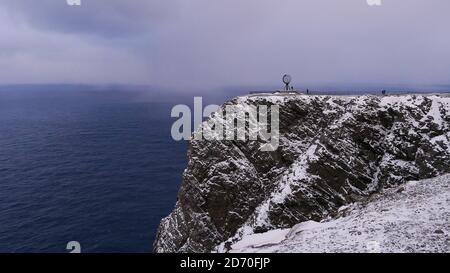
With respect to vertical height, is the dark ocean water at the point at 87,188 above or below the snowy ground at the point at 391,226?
below

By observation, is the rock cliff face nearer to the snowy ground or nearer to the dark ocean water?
the snowy ground

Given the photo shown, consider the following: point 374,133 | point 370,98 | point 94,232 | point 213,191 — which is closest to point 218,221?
point 213,191

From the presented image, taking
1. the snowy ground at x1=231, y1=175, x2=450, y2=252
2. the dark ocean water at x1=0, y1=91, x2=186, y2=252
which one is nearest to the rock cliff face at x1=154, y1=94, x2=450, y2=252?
the snowy ground at x1=231, y1=175, x2=450, y2=252

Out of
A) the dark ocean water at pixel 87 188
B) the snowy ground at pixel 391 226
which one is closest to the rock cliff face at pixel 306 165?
the snowy ground at pixel 391 226

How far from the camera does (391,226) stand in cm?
2355

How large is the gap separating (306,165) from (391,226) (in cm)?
1761

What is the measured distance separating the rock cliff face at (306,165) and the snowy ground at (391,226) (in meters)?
6.23

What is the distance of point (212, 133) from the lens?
4584cm

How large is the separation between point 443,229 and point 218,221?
26.3m

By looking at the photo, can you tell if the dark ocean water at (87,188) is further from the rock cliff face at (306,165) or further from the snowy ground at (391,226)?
the snowy ground at (391,226)

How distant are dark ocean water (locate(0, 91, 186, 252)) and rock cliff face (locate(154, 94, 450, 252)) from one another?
2305 centimetres

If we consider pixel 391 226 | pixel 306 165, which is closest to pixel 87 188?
pixel 306 165

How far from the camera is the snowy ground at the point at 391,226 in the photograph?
20781mm

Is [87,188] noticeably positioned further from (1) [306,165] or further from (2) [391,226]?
(2) [391,226]
